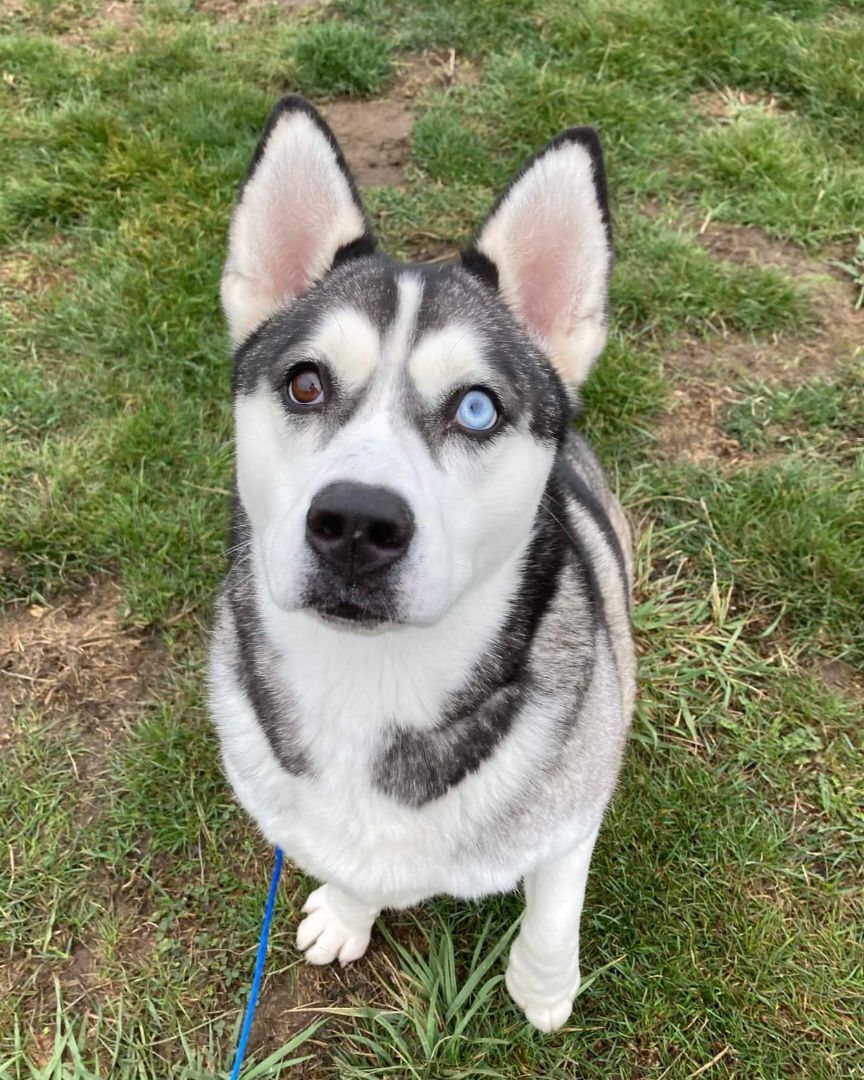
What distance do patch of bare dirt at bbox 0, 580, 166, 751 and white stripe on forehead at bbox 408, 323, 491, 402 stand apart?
82.0 inches

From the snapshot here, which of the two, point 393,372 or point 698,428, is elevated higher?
point 393,372

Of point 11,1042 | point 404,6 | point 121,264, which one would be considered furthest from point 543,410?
point 404,6

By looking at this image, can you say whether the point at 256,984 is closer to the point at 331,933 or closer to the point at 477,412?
the point at 331,933

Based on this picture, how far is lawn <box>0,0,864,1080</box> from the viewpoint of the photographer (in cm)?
290

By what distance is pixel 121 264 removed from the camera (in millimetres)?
4820

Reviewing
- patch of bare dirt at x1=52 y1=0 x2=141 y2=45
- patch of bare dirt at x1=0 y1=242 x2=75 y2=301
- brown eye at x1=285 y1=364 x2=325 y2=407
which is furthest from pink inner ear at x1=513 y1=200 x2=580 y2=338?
patch of bare dirt at x1=52 y1=0 x2=141 y2=45

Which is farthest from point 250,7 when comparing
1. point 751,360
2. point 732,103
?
point 751,360

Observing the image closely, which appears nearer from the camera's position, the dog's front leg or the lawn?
the dog's front leg

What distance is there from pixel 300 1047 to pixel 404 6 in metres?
6.44

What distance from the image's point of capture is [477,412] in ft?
7.23

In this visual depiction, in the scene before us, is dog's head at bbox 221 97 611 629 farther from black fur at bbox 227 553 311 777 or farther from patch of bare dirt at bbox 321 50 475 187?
patch of bare dirt at bbox 321 50 475 187

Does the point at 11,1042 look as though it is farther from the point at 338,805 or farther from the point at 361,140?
the point at 361,140

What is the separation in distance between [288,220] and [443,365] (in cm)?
75

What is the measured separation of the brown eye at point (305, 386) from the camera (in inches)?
86.0
